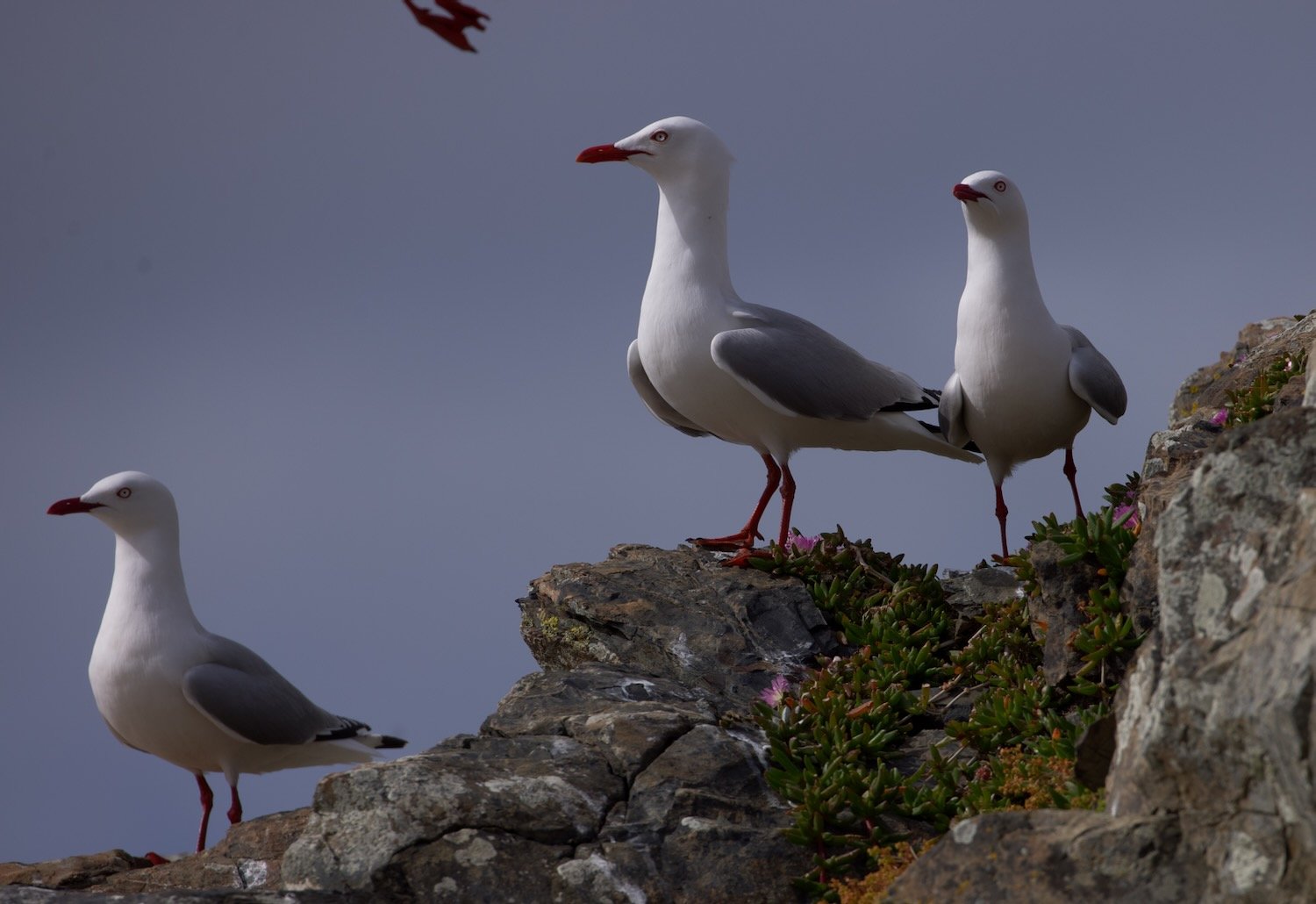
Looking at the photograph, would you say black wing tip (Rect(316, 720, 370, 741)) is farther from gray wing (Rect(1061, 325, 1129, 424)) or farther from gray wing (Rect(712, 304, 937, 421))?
gray wing (Rect(1061, 325, 1129, 424))

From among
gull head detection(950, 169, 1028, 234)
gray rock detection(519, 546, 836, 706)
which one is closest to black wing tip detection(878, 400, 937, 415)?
gull head detection(950, 169, 1028, 234)

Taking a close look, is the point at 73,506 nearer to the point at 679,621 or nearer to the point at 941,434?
the point at 679,621

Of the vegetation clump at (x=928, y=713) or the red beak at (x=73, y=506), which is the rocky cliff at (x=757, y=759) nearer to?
the vegetation clump at (x=928, y=713)

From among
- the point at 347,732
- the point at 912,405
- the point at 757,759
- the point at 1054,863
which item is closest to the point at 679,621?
the point at 757,759

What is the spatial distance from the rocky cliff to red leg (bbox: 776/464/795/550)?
1.91ft

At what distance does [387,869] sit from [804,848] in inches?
64.3

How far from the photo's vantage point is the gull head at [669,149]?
9.73 metres

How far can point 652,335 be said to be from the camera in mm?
9367

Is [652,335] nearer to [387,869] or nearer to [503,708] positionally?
[503,708]

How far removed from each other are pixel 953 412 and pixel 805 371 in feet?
3.58

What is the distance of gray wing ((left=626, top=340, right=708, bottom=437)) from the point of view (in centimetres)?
1036

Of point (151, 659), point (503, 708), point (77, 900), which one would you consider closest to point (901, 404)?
point (503, 708)

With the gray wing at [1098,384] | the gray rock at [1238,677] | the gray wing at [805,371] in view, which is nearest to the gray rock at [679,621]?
the gray wing at [805,371]

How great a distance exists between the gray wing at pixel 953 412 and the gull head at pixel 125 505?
4985 mm
